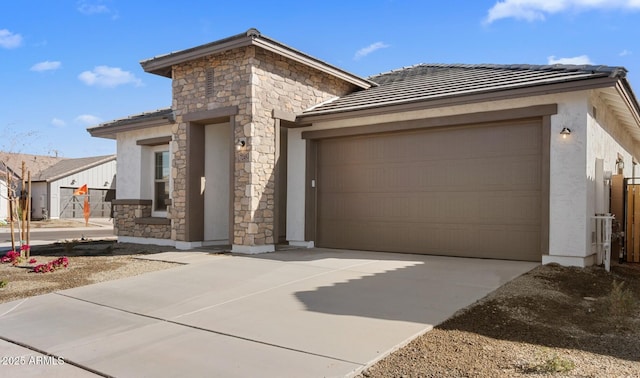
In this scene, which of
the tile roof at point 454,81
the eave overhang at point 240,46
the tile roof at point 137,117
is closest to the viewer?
the tile roof at point 454,81

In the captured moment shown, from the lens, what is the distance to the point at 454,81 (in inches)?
437

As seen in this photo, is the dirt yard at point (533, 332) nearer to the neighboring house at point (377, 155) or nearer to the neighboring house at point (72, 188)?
the neighboring house at point (377, 155)

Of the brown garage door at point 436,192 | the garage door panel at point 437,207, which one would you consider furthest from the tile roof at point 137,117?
the garage door panel at point 437,207

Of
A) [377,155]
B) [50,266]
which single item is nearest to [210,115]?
[377,155]

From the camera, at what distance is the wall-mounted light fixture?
436 inches

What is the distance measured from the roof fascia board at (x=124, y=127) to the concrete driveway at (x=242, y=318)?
5928 millimetres

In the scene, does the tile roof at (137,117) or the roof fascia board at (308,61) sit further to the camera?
the tile roof at (137,117)

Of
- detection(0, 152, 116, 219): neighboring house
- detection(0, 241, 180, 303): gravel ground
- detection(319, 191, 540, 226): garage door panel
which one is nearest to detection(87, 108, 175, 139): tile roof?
detection(0, 241, 180, 303): gravel ground

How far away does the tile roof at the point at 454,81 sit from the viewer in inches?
343

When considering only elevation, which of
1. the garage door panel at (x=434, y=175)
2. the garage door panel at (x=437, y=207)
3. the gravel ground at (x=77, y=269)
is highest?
the garage door panel at (x=434, y=175)

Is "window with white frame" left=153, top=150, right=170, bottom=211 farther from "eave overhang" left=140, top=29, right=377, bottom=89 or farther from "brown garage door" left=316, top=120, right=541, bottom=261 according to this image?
"brown garage door" left=316, top=120, right=541, bottom=261

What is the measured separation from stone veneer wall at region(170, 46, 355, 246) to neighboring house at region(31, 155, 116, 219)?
81.7 ft

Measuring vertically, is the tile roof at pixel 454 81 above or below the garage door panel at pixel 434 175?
above

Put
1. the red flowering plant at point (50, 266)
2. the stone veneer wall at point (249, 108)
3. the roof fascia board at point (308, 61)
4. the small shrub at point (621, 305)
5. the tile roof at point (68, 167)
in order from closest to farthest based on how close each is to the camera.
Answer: the small shrub at point (621, 305) → the red flowering plant at point (50, 266) → the roof fascia board at point (308, 61) → the stone veneer wall at point (249, 108) → the tile roof at point (68, 167)
